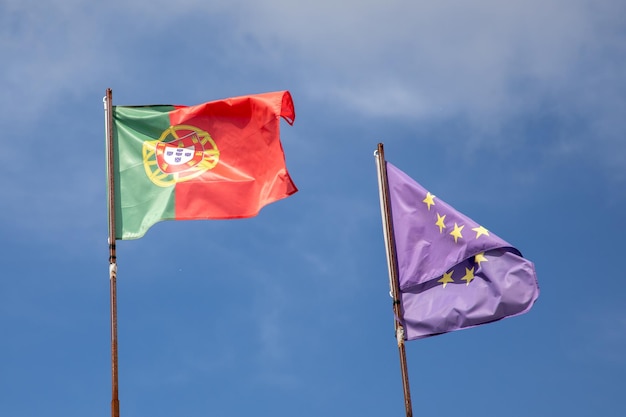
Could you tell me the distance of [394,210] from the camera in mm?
37281

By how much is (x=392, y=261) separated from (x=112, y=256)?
9075mm

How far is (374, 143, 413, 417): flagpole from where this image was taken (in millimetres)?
34000

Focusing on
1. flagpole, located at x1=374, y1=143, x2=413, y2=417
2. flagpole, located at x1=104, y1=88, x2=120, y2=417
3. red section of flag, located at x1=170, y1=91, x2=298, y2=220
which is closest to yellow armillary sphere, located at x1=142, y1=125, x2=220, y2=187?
red section of flag, located at x1=170, y1=91, x2=298, y2=220

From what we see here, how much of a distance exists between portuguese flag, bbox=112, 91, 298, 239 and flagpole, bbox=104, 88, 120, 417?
0.48 metres

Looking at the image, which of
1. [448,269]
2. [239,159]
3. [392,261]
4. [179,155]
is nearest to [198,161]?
[179,155]

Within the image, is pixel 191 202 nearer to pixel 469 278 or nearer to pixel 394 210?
pixel 394 210

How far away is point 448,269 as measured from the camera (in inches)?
1442

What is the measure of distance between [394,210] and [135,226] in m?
8.66

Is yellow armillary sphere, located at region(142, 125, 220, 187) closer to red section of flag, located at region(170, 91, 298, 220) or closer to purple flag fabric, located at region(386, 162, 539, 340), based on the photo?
red section of flag, located at region(170, 91, 298, 220)

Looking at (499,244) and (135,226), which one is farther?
(499,244)

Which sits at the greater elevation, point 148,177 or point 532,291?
point 148,177

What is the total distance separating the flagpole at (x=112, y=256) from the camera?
29.4 m

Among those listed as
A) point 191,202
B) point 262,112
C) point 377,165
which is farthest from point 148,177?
point 377,165

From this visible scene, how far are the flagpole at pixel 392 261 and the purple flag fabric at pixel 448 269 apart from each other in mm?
282
